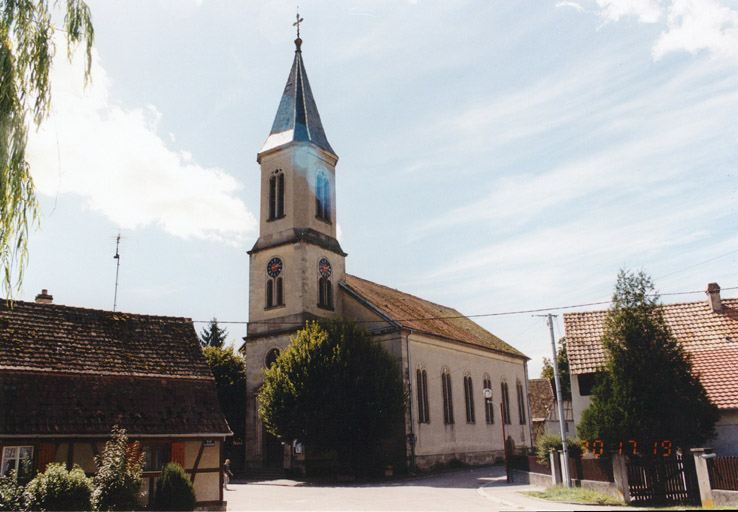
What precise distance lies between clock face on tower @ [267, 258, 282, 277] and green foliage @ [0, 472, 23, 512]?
22.6 meters

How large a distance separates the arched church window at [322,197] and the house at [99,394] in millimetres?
17432

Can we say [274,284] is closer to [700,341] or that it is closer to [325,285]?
[325,285]

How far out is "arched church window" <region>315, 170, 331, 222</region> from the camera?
3834cm

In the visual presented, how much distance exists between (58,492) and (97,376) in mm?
5956

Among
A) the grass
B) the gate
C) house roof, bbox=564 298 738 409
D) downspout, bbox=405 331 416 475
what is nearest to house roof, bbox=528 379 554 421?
downspout, bbox=405 331 416 475

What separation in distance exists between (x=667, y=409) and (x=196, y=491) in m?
15.2

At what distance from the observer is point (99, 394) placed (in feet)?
61.5

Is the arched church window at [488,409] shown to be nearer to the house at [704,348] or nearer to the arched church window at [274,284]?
the house at [704,348]

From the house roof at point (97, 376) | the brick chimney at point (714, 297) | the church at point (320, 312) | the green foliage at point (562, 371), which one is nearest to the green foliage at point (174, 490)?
the house roof at point (97, 376)

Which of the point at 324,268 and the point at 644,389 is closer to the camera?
the point at 644,389

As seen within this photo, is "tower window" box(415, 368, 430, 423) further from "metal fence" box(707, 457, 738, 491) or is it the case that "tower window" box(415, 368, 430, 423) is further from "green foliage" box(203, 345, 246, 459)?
"metal fence" box(707, 457, 738, 491)

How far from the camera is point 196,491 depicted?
62.7 feet

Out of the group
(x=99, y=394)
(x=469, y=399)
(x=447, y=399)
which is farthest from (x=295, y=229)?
(x=99, y=394)

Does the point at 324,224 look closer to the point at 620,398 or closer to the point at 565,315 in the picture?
the point at 565,315
